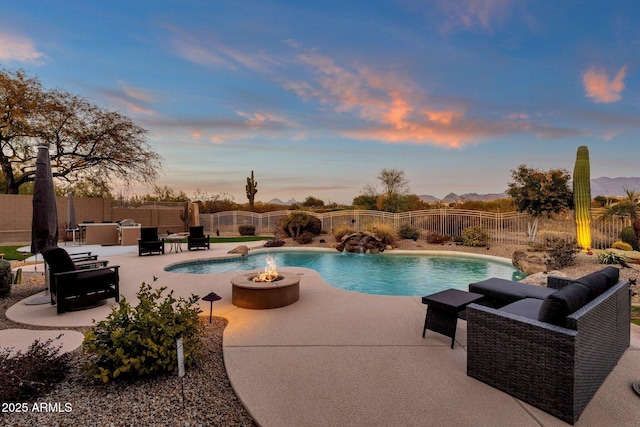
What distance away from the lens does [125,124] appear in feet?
55.6

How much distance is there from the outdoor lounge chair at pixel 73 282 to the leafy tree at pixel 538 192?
1359 cm

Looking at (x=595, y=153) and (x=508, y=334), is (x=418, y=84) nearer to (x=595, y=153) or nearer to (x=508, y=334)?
(x=595, y=153)

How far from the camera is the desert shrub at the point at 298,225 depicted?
49.2 ft

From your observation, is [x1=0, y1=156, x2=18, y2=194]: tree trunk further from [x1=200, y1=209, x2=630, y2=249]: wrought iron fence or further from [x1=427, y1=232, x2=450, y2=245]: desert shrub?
[x1=427, y1=232, x2=450, y2=245]: desert shrub

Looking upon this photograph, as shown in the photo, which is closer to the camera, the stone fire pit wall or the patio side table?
the patio side table

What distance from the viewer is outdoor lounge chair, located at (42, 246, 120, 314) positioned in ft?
14.1

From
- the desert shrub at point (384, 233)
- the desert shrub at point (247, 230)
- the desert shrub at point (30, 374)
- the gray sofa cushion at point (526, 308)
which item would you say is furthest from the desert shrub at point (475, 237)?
the desert shrub at point (30, 374)

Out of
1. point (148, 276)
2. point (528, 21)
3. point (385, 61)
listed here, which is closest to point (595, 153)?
point (528, 21)

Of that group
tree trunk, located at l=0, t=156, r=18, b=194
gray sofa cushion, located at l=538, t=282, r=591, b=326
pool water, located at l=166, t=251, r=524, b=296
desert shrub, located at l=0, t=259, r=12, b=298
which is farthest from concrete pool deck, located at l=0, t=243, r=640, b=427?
tree trunk, located at l=0, t=156, r=18, b=194

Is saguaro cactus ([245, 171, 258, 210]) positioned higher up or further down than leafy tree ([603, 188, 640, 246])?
higher up

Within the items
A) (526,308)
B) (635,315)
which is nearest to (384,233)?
(635,315)

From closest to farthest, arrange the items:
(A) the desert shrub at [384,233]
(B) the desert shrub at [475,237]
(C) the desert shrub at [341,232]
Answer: (B) the desert shrub at [475,237], (A) the desert shrub at [384,233], (C) the desert shrub at [341,232]

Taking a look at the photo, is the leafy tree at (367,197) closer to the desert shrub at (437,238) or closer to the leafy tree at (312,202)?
the leafy tree at (312,202)

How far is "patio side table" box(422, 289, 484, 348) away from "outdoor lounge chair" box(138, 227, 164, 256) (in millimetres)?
9245
